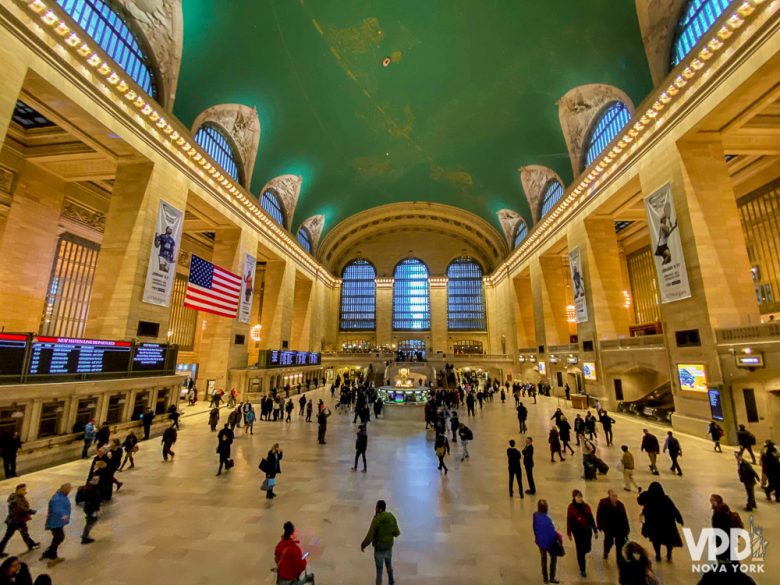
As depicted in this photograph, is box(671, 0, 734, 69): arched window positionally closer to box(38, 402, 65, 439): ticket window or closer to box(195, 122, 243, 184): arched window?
box(195, 122, 243, 184): arched window

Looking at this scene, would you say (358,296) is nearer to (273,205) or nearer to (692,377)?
(273,205)

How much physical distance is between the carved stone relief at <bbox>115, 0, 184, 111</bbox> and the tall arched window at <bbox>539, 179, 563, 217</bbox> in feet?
76.9

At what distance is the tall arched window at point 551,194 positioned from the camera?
2522 centimetres

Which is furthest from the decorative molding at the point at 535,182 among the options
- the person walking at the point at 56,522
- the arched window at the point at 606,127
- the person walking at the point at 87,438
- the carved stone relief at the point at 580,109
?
the person walking at the point at 56,522

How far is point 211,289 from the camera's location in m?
17.1

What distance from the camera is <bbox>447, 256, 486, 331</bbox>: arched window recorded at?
44938 millimetres

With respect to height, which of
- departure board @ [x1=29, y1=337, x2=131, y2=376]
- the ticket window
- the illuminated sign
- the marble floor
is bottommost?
the marble floor

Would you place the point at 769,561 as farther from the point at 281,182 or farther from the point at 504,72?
the point at 281,182

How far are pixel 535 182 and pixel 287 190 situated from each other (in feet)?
65.3

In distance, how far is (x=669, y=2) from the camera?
43.4 ft

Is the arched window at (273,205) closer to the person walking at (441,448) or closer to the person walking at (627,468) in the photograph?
the person walking at (441,448)

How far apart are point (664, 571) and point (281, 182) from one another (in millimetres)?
28495

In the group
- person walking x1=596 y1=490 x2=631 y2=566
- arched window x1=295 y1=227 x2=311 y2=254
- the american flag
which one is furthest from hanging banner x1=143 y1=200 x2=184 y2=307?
arched window x1=295 y1=227 x2=311 y2=254

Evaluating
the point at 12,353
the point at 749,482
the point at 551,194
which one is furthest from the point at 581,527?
the point at 551,194
